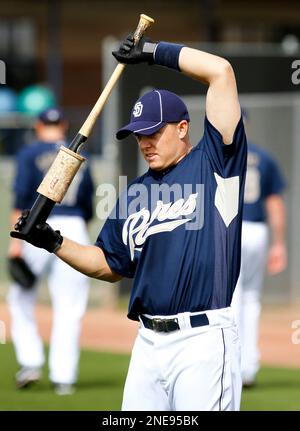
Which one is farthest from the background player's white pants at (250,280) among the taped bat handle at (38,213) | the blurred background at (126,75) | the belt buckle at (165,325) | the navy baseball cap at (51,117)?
the taped bat handle at (38,213)

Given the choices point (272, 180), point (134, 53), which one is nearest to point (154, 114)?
point (134, 53)

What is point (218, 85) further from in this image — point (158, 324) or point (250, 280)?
point (250, 280)

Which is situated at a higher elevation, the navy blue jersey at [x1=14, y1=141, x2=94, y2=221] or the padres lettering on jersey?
the navy blue jersey at [x1=14, y1=141, x2=94, y2=221]

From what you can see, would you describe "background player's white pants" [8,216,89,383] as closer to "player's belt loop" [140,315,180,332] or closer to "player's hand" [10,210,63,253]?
"player's hand" [10,210,63,253]

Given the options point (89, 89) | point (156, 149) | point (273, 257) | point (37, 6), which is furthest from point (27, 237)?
point (89, 89)

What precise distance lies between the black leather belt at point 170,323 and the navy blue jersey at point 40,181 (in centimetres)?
430

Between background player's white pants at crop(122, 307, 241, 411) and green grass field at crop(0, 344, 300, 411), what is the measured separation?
10.5 feet

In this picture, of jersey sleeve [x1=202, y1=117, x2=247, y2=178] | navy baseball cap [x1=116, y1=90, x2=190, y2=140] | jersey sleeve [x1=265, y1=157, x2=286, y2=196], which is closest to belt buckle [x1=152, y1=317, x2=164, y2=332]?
jersey sleeve [x1=202, y1=117, x2=247, y2=178]

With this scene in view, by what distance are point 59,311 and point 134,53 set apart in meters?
4.59

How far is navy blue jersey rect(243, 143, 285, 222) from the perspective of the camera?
9.88 meters

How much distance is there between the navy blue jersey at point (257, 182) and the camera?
9.88 metres

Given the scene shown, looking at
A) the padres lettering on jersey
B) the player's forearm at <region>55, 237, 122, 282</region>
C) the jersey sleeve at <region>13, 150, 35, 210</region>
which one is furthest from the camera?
the jersey sleeve at <region>13, 150, 35, 210</region>

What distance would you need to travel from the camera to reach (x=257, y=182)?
10.0 metres
